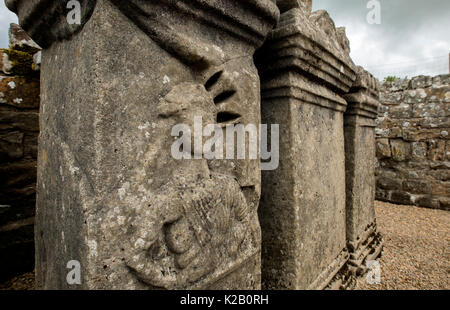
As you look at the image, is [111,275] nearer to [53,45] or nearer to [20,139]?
[53,45]

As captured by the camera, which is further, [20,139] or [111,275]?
[20,139]

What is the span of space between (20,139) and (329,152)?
7.61 feet

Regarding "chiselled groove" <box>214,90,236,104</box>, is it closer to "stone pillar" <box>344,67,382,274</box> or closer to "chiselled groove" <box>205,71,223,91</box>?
"chiselled groove" <box>205,71,223,91</box>

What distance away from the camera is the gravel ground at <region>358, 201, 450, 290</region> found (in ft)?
7.23

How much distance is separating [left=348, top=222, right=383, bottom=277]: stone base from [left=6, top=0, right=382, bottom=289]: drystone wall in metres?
0.82

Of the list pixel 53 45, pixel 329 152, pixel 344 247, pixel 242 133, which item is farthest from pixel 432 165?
pixel 53 45

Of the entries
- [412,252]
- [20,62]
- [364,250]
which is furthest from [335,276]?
[20,62]

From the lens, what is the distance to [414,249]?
9.56 feet

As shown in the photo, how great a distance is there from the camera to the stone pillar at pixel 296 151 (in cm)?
146

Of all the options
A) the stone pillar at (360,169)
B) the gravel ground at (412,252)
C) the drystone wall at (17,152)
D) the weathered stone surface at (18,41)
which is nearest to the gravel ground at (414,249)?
the gravel ground at (412,252)

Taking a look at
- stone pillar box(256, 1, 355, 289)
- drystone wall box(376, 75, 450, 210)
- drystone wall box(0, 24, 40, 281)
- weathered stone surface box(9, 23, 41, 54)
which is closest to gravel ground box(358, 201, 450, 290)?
drystone wall box(376, 75, 450, 210)

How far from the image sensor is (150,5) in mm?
888

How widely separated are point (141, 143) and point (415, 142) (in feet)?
18.1

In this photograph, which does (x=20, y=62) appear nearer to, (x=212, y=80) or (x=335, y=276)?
(x=212, y=80)
